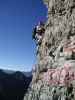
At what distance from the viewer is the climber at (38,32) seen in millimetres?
38112

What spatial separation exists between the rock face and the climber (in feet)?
7.36

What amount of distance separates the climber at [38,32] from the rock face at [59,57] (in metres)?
2.24

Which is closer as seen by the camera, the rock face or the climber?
the rock face

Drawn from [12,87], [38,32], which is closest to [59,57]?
[38,32]

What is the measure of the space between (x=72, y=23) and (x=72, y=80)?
29.1ft

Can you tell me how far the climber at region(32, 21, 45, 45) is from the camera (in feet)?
125

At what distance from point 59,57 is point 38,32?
14.4 m

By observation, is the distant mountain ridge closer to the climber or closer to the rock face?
the climber

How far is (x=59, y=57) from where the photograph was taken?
25.0m

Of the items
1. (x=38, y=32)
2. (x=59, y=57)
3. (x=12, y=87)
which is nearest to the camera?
(x=59, y=57)

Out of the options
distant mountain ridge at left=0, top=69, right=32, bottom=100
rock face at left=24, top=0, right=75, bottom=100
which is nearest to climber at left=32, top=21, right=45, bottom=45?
rock face at left=24, top=0, right=75, bottom=100

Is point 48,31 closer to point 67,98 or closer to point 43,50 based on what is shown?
point 43,50

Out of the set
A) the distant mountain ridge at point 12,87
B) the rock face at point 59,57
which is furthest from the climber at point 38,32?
the distant mountain ridge at point 12,87

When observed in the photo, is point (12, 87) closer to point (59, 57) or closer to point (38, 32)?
point (38, 32)
